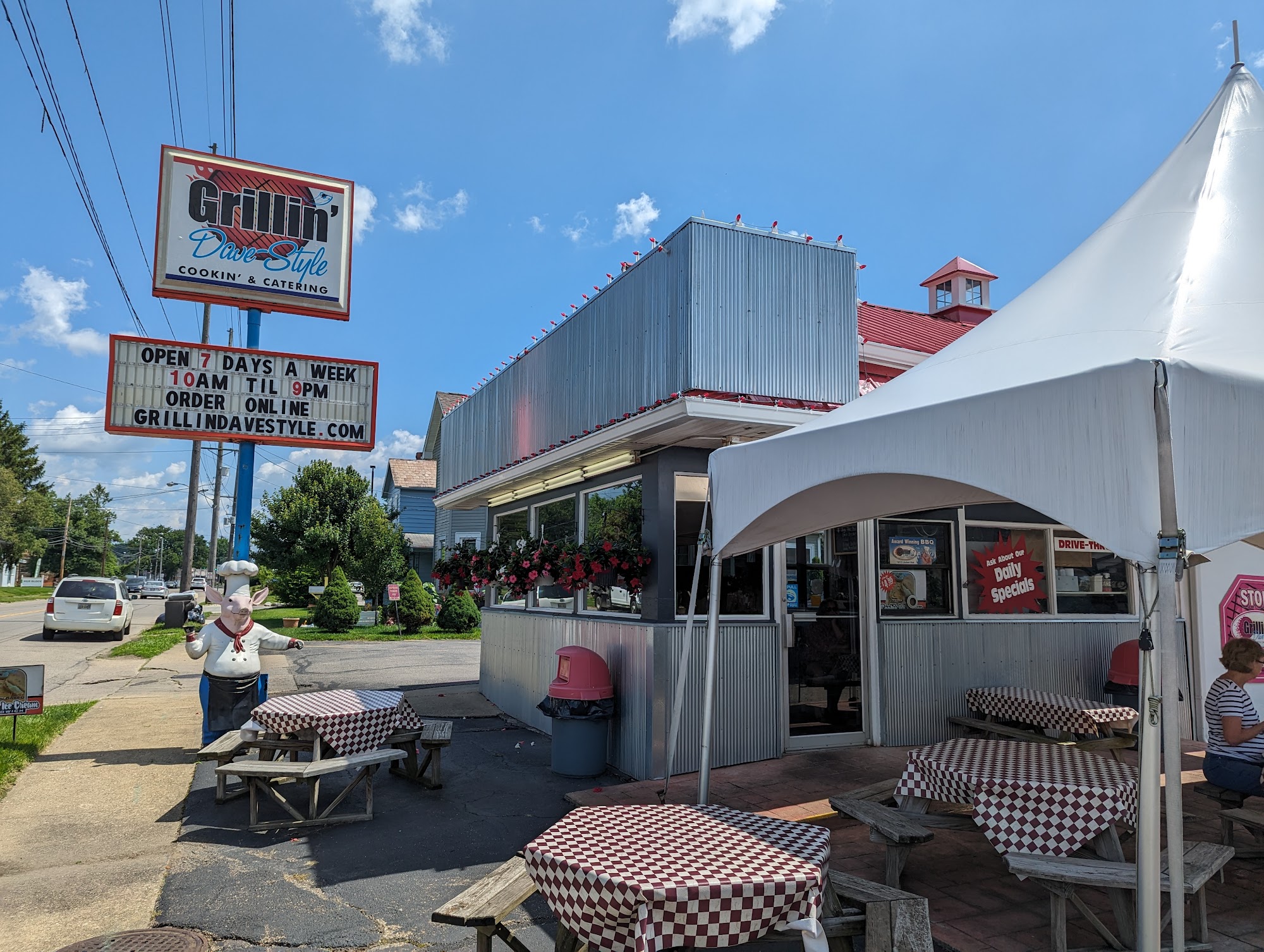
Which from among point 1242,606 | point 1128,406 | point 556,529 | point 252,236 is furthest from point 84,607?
point 1128,406

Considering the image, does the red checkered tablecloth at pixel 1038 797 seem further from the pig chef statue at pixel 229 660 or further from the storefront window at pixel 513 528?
the storefront window at pixel 513 528

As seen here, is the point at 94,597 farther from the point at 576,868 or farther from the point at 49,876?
the point at 576,868

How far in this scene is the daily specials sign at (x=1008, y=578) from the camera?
874cm

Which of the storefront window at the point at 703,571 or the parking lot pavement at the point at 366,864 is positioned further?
the storefront window at the point at 703,571

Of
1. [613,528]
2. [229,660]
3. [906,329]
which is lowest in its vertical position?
[229,660]

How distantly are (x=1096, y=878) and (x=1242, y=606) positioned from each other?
274 inches

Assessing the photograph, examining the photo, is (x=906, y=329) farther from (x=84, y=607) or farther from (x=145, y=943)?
(x=84, y=607)

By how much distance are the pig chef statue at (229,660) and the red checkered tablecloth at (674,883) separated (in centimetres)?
560

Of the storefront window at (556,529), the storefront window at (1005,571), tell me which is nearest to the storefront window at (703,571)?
the storefront window at (556,529)

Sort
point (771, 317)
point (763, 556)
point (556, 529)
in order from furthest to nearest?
point (556, 529)
point (763, 556)
point (771, 317)

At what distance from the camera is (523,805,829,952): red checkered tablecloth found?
2.84 m

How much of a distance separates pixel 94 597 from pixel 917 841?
888 inches

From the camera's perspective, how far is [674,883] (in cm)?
288

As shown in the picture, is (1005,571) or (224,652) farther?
(1005,571)
